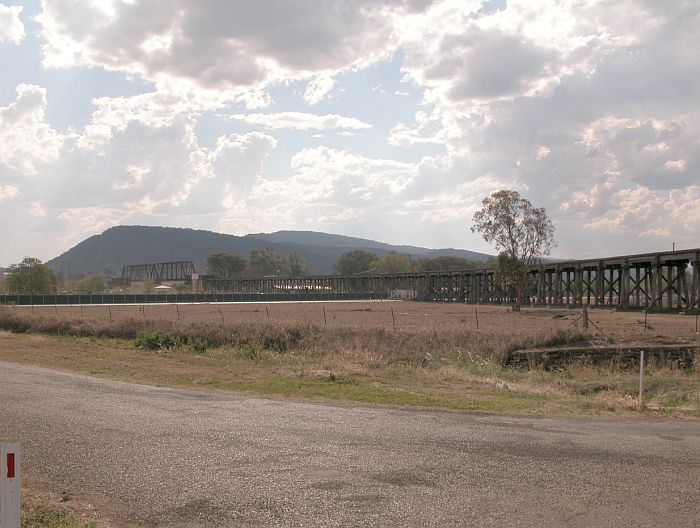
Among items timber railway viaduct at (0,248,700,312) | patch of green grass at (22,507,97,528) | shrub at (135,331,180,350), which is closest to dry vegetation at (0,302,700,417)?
shrub at (135,331,180,350)

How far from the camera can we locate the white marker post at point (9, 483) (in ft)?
17.6

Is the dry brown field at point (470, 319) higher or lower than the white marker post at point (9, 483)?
lower

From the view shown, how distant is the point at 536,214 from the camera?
70.4 metres

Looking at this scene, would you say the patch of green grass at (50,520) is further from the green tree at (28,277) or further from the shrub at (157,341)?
the green tree at (28,277)

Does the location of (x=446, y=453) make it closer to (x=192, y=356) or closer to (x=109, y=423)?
(x=109, y=423)

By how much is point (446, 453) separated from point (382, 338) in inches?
774

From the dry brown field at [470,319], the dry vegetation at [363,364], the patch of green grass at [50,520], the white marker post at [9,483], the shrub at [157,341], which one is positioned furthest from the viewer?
the dry brown field at [470,319]

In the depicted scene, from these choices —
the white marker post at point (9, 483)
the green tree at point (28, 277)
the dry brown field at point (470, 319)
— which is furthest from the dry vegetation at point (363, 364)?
the green tree at point (28, 277)

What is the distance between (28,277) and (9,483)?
132387 millimetres

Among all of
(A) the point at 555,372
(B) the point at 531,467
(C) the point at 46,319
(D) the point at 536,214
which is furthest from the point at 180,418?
(D) the point at 536,214

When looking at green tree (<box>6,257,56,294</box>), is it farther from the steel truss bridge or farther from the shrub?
the shrub

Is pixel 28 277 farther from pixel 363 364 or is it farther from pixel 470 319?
pixel 363 364

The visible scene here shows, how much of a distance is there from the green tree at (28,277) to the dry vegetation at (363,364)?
9430cm

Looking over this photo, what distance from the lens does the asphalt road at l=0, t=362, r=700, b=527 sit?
7461 mm
